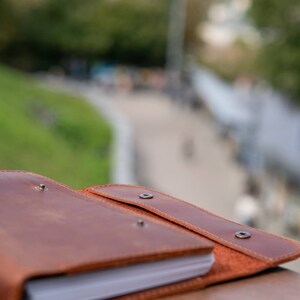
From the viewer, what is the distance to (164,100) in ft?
115

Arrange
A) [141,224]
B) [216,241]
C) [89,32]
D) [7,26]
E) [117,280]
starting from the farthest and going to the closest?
[89,32] < [7,26] < [216,241] < [141,224] < [117,280]

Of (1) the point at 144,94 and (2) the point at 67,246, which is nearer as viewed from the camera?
(2) the point at 67,246

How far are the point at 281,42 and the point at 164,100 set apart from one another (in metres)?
18.9

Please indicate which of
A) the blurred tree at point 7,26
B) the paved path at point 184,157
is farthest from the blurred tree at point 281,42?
the blurred tree at point 7,26

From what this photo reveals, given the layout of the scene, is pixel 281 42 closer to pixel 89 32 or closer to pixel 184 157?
pixel 184 157

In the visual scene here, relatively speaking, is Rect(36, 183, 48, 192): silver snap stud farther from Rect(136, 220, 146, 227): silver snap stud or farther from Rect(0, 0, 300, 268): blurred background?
Rect(0, 0, 300, 268): blurred background

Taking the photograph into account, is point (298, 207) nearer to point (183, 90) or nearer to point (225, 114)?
point (225, 114)

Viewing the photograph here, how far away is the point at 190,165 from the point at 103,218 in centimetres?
1861

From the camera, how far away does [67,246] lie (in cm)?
125

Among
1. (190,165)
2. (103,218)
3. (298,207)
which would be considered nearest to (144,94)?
(190,165)

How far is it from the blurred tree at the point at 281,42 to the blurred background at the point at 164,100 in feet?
0.10

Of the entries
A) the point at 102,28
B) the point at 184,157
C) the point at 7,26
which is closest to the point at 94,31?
the point at 102,28

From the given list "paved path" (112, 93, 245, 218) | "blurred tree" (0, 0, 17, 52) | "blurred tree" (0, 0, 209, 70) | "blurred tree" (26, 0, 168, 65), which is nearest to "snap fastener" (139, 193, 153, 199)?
"paved path" (112, 93, 245, 218)

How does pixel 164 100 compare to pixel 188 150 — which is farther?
pixel 164 100
